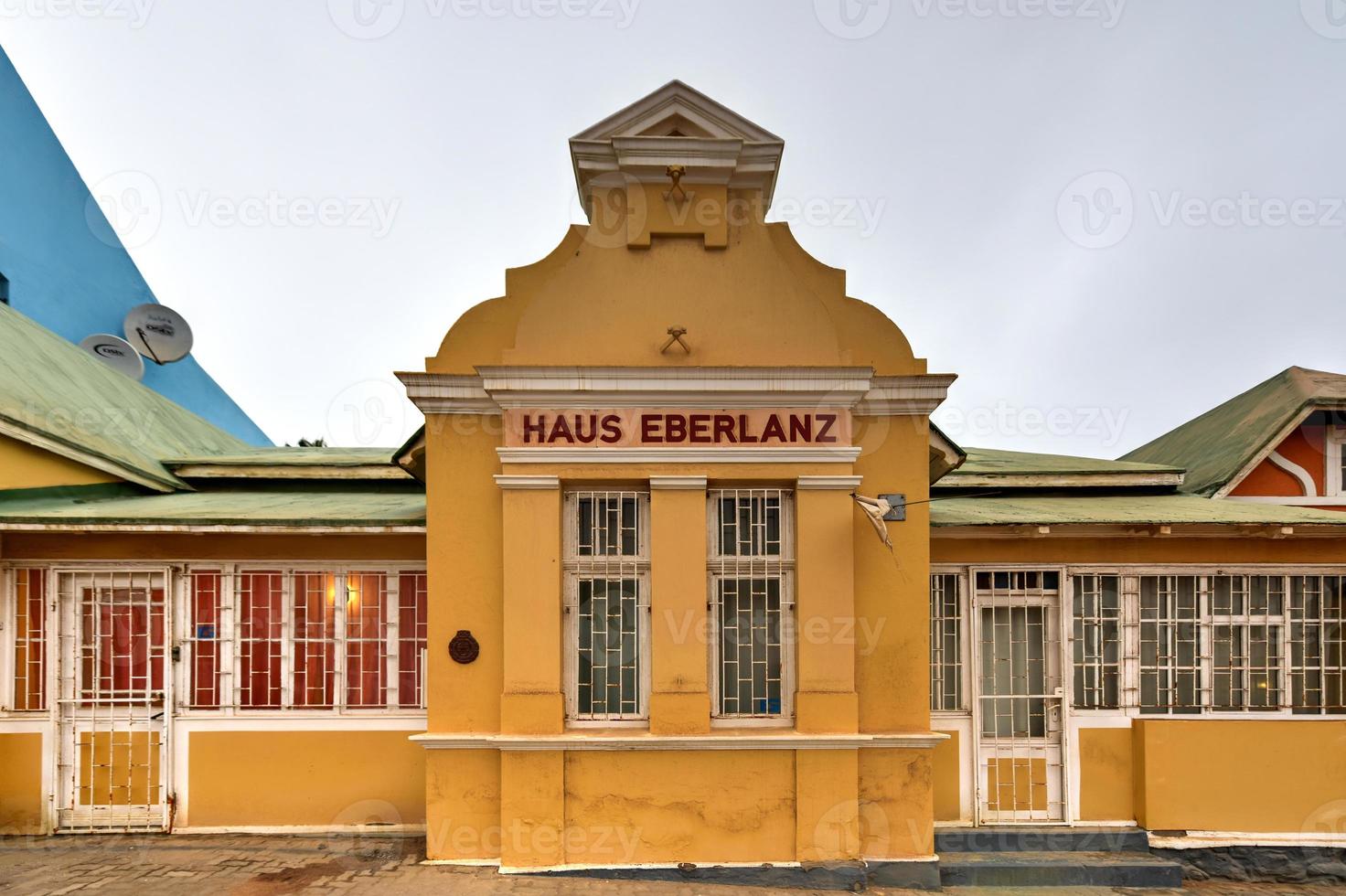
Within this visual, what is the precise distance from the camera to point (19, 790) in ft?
20.5

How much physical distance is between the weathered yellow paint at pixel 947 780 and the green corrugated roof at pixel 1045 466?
3303 mm

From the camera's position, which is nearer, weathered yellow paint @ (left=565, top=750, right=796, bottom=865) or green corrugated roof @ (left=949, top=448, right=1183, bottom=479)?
weathered yellow paint @ (left=565, top=750, right=796, bottom=865)

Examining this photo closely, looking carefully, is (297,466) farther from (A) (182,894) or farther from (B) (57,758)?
(A) (182,894)

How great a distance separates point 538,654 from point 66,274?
1856cm

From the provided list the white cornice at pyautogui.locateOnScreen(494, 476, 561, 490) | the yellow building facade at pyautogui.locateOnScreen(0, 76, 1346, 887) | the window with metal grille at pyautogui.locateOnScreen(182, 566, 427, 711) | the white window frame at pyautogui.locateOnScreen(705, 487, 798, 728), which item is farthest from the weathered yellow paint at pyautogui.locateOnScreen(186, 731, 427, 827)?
the white window frame at pyautogui.locateOnScreen(705, 487, 798, 728)

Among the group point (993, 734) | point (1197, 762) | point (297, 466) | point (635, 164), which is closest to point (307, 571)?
point (297, 466)

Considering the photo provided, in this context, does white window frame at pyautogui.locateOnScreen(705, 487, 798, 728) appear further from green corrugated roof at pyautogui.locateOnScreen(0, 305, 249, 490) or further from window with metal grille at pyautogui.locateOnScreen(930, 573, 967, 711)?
green corrugated roof at pyautogui.locateOnScreen(0, 305, 249, 490)

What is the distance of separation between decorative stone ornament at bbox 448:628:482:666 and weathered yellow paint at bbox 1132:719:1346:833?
6.84m

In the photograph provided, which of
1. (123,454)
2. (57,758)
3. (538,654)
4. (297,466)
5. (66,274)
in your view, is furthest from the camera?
(66,274)

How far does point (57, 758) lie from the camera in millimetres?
6285

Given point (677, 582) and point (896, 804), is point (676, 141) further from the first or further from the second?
point (896, 804)

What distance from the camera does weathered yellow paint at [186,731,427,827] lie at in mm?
6324

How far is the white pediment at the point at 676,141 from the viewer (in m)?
5.79

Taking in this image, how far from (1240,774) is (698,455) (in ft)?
21.4
